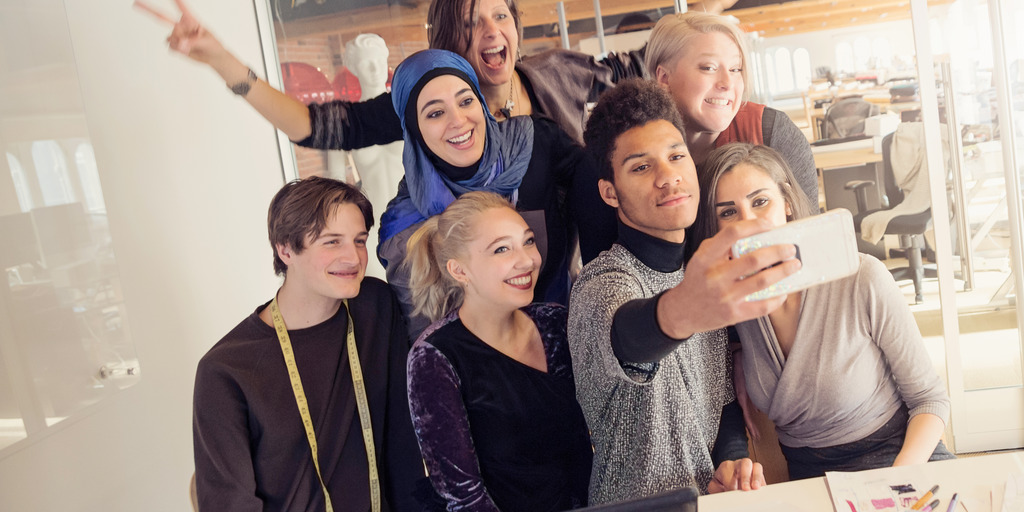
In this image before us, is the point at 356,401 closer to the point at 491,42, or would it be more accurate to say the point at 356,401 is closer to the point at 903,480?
the point at 491,42

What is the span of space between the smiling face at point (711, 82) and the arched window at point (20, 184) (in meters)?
1.75

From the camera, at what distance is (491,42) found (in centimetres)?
193

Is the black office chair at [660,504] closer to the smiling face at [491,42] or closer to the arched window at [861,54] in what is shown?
the smiling face at [491,42]

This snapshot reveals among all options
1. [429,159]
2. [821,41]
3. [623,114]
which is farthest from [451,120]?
[821,41]

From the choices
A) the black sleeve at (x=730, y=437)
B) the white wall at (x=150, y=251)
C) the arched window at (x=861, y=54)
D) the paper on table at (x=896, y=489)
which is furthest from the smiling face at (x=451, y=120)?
the arched window at (x=861, y=54)

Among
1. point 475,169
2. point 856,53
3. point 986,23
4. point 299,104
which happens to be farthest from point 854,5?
point 299,104

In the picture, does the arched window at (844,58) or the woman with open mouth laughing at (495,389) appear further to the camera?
the arched window at (844,58)

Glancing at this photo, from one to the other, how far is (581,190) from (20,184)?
5.07 ft

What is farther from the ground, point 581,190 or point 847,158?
point 581,190

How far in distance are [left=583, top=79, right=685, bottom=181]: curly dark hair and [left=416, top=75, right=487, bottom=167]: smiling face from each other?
0.36 metres

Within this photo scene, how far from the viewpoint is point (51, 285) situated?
201 cm

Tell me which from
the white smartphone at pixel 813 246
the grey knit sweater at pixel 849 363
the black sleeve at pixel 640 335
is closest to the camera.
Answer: the white smartphone at pixel 813 246

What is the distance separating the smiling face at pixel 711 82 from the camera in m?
1.71

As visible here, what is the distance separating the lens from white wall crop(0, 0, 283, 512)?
206 centimetres
